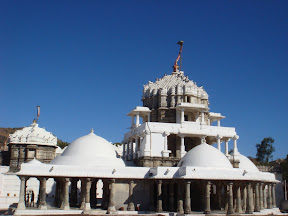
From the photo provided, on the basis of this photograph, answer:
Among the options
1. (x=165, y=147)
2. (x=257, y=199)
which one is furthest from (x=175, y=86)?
(x=257, y=199)

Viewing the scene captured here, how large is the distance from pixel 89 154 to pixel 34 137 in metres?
20.3

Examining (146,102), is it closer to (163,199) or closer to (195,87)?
(195,87)

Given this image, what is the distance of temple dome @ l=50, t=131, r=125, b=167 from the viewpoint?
30.8 metres

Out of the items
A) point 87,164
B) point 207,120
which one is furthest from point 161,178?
point 207,120

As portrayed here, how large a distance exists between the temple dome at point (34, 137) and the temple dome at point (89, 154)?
59.4 ft

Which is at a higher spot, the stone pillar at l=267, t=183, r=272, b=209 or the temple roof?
the temple roof

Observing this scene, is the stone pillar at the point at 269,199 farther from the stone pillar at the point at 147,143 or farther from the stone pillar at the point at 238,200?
the stone pillar at the point at 147,143

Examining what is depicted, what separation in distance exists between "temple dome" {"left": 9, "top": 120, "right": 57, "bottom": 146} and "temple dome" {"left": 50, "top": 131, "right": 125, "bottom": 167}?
18097 mm

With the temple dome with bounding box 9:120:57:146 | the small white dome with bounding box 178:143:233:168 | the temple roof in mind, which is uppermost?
the temple roof

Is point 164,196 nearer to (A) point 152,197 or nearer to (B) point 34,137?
(A) point 152,197

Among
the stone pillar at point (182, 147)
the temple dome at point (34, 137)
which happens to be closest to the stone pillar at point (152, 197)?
the stone pillar at point (182, 147)

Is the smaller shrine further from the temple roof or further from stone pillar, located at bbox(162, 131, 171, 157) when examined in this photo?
stone pillar, located at bbox(162, 131, 171, 157)

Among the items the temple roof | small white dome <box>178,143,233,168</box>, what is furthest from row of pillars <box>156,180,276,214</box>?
the temple roof

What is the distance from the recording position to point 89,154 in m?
31.4
